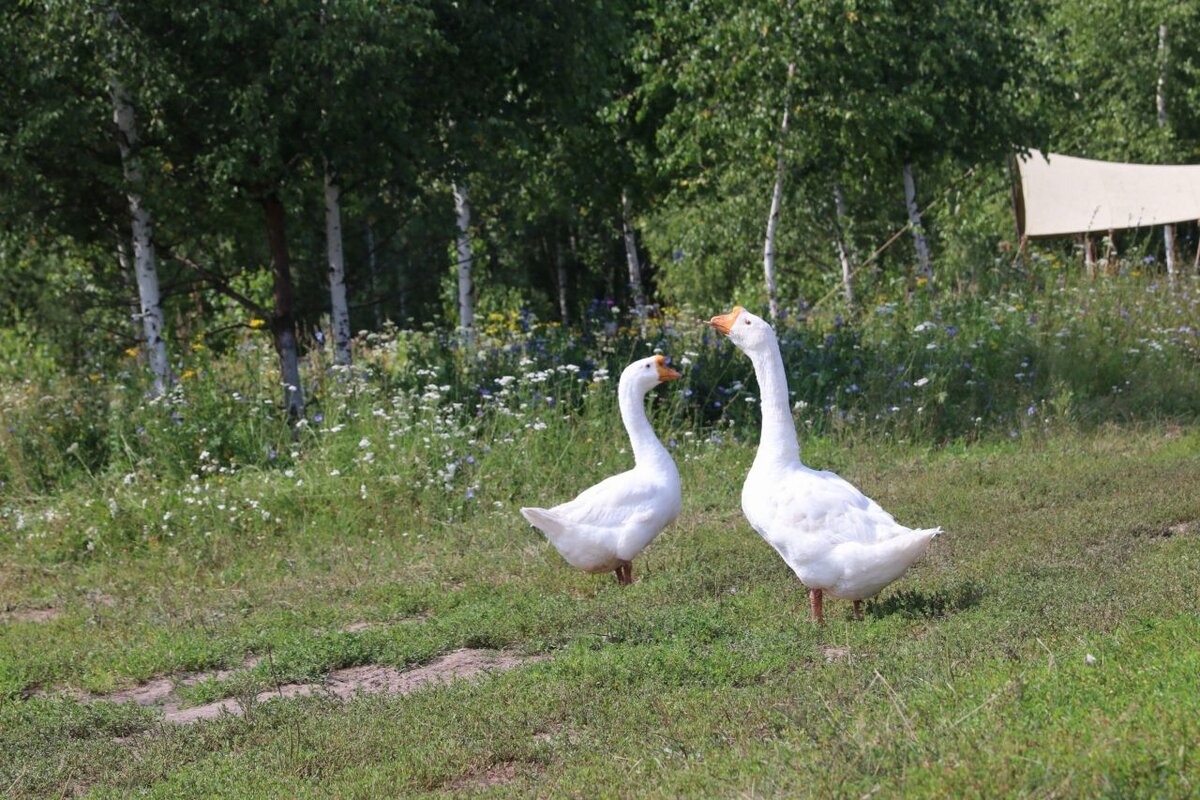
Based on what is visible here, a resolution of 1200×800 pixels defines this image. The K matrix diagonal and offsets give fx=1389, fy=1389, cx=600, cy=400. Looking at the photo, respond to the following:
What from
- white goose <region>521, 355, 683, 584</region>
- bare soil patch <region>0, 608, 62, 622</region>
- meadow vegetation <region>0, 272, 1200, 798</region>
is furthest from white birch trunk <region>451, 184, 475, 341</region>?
white goose <region>521, 355, 683, 584</region>

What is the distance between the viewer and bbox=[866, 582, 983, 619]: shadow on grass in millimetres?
6625

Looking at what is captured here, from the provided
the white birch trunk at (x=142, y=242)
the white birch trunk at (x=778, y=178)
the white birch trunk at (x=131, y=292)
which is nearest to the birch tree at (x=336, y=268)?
the white birch trunk at (x=142, y=242)

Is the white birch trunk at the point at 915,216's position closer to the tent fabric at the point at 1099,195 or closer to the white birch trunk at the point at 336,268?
the tent fabric at the point at 1099,195

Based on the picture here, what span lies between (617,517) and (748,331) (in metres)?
1.34

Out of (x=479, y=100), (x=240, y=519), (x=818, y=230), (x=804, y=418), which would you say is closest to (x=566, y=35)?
(x=479, y=100)

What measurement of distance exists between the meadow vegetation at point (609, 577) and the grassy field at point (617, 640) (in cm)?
A: 2

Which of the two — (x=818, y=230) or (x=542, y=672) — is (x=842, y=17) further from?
(x=542, y=672)

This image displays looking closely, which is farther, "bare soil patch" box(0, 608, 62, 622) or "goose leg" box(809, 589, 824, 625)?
"bare soil patch" box(0, 608, 62, 622)

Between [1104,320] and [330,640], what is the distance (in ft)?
35.7

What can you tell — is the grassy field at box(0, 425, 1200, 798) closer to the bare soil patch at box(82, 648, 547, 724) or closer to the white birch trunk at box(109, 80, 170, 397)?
the bare soil patch at box(82, 648, 547, 724)

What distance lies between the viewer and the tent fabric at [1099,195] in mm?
24703

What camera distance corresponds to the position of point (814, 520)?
648 cm

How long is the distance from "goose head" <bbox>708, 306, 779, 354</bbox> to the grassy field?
1.33 metres

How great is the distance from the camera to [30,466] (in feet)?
39.1
